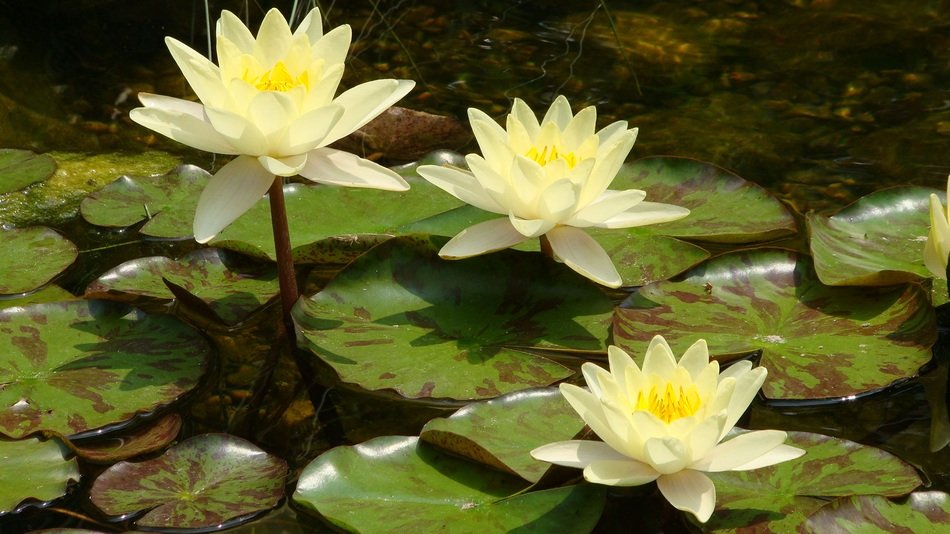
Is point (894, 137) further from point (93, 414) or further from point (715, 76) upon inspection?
point (93, 414)

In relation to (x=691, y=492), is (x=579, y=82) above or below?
below

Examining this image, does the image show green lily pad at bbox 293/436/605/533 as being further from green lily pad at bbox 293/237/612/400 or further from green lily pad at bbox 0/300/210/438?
green lily pad at bbox 0/300/210/438

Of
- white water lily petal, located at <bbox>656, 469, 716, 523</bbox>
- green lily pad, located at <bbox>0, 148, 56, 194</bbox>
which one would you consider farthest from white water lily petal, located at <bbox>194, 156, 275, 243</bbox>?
green lily pad, located at <bbox>0, 148, 56, 194</bbox>

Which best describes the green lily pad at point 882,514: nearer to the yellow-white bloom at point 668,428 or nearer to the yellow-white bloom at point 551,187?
the yellow-white bloom at point 668,428

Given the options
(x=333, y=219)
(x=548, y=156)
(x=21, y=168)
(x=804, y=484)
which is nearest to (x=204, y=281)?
(x=333, y=219)

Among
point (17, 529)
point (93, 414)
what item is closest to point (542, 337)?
point (93, 414)

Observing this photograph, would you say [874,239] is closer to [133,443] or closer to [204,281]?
[204,281]

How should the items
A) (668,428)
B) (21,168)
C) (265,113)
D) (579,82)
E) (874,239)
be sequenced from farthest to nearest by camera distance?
(579,82)
(21,168)
(874,239)
(265,113)
(668,428)

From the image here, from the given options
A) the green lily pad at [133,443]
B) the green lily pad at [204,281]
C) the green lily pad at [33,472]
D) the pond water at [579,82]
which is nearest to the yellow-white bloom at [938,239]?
the pond water at [579,82]
